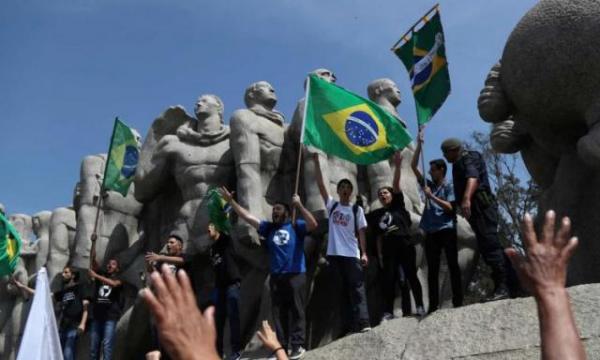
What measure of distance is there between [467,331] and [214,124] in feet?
21.3

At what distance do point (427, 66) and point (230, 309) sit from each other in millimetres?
2772

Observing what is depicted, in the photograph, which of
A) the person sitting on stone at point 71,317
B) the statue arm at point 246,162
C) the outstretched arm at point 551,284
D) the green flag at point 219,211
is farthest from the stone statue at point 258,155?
the outstretched arm at point 551,284

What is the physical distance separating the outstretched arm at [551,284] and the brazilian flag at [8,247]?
989cm

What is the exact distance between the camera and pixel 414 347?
229 inches

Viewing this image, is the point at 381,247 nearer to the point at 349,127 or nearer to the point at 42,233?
the point at 349,127

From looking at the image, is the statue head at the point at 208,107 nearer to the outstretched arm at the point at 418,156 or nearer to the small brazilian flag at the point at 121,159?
the small brazilian flag at the point at 121,159

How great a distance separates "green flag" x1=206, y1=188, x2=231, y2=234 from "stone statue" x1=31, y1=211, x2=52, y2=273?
6.32 metres

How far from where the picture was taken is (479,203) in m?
6.95

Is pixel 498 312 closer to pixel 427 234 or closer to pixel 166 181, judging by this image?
pixel 427 234

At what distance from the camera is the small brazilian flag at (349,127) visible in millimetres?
8328

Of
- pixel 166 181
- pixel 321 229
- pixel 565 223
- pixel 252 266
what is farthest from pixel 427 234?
pixel 166 181

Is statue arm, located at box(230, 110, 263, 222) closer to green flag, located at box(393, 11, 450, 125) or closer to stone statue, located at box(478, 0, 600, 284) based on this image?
green flag, located at box(393, 11, 450, 125)

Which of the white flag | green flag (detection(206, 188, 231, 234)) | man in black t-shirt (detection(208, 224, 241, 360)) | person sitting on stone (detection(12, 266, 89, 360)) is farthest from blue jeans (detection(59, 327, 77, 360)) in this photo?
the white flag

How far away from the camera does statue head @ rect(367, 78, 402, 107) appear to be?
34.2ft
